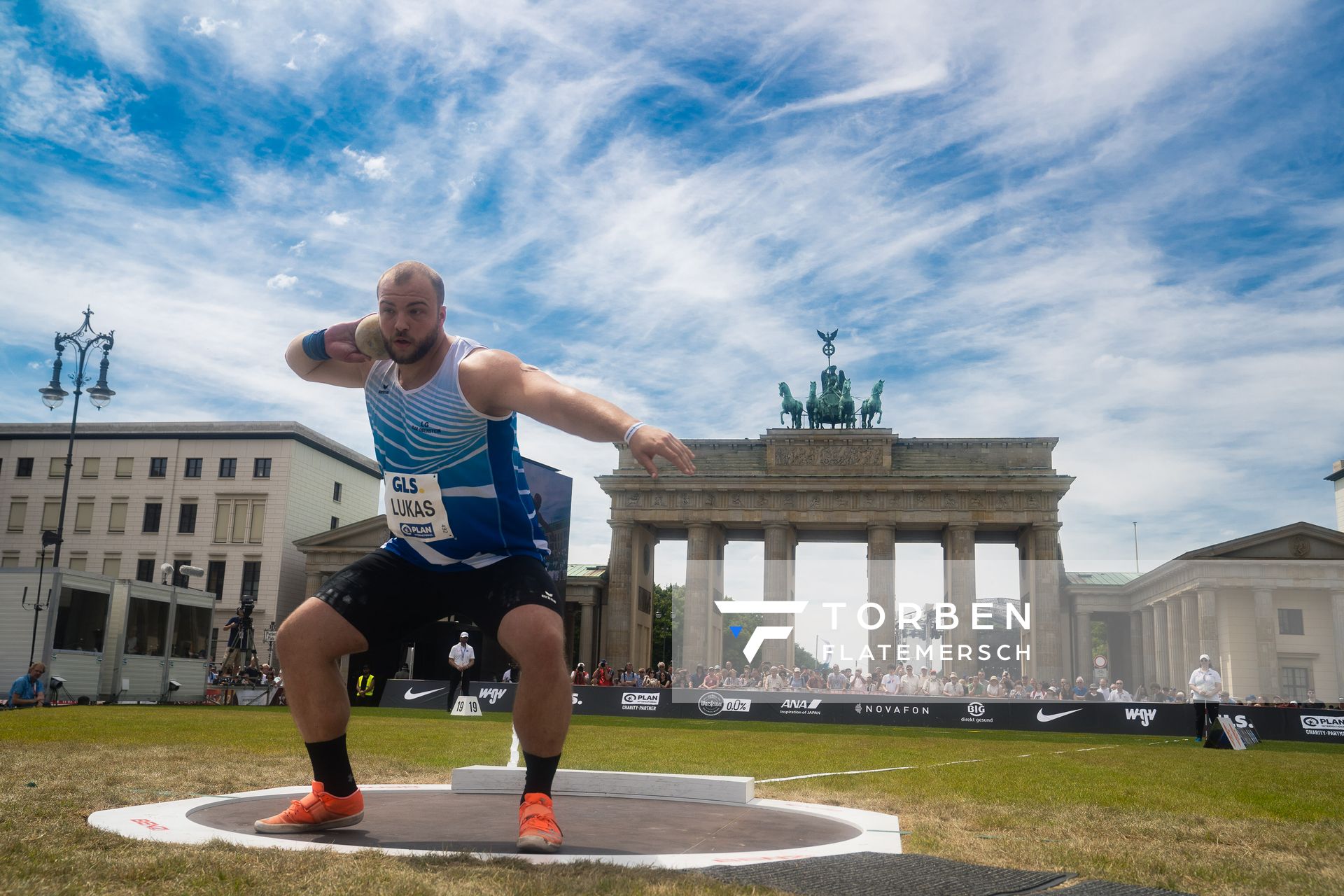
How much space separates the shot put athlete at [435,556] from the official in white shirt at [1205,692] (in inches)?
733

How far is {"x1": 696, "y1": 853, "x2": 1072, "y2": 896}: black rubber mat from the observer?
134 inches

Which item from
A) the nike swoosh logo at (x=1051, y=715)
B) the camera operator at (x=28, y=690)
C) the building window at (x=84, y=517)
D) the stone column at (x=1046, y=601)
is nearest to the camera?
the camera operator at (x=28, y=690)

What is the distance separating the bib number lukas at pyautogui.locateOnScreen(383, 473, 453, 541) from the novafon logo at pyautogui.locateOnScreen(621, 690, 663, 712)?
26.5m

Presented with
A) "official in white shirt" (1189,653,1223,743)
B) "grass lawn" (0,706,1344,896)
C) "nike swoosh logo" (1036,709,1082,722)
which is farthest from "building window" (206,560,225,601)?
"official in white shirt" (1189,653,1223,743)

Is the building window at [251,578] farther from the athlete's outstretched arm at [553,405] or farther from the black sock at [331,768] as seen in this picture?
the athlete's outstretched arm at [553,405]

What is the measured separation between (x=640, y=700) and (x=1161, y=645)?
4360 centimetres

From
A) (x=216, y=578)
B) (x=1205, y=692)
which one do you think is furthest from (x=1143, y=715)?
(x=216, y=578)

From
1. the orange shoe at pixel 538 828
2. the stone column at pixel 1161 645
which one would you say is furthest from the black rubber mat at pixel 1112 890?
the stone column at pixel 1161 645

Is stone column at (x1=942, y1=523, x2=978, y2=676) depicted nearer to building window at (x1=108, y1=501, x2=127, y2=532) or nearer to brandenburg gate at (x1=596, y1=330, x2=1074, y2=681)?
brandenburg gate at (x1=596, y1=330, x2=1074, y2=681)

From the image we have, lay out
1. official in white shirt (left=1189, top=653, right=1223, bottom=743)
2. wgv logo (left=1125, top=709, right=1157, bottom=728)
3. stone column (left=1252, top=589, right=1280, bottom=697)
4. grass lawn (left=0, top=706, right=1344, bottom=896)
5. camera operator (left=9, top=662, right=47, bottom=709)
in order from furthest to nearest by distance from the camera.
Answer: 1. stone column (left=1252, top=589, right=1280, bottom=697)
2. wgv logo (left=1125, top=709, right=1157, bottom=728)
3. camera operator (left=9, top=662, right=47, bottom=709)
4. official in white shirt (left=1189, top=653, right=1223, bottom=743)
5. grass lawn (left=0, top=706, right=1344, bottom=896)

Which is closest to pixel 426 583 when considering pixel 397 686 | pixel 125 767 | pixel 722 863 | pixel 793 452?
pixel 722 863

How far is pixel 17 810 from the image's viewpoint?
4.77m

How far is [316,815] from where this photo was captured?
451 centimetres

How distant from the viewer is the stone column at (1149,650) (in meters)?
63.5
